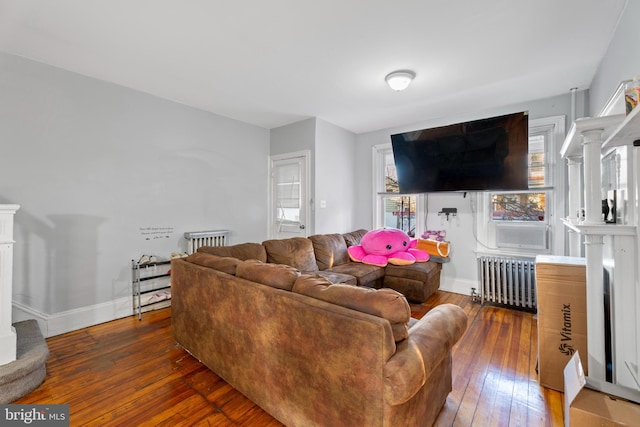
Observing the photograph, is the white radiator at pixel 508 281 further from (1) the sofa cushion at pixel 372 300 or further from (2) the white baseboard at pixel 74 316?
(2) the white baseboard at pixel 74 316

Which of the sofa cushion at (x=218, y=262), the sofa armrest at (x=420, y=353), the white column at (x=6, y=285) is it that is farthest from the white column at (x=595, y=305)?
the white column at (x=6, y=285)

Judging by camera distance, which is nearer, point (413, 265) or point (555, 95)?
point (555, 95)

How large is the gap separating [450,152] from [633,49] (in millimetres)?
1877

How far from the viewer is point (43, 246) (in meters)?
2.60

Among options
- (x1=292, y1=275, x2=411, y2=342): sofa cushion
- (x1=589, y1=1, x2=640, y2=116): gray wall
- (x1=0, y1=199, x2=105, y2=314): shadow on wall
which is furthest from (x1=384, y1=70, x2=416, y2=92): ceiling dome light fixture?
(x1=0, y1=199, x2=105, y2=314): shadow on wall

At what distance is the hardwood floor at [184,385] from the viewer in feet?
5.28

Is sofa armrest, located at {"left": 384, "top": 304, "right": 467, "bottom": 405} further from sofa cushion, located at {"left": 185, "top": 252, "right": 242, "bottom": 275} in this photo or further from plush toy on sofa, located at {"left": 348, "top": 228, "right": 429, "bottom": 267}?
plush toy on sofa, located at {"left": 348, "top": 228, "right": 429, "bottom": 267}

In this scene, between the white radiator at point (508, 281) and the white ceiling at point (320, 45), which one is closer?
the white ceiling at point (320, 45)

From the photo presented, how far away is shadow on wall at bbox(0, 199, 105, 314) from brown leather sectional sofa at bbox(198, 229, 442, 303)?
1.63m

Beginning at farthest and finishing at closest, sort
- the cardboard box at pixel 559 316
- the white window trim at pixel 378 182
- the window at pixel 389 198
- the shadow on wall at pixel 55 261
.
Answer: the white window trim at pixel 378 182, the window at pixel 389 198, the shadow on wall at pixel 55 261, the cardboard box at pixel 559 316

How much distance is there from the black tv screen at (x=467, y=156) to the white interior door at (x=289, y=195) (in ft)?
4.66

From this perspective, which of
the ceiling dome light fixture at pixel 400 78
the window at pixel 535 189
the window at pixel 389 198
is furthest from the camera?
the window at pixel 389 198

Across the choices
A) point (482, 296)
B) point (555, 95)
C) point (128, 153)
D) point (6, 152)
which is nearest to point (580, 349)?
point (482, 296)

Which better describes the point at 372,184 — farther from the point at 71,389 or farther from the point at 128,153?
the point at 71,389
